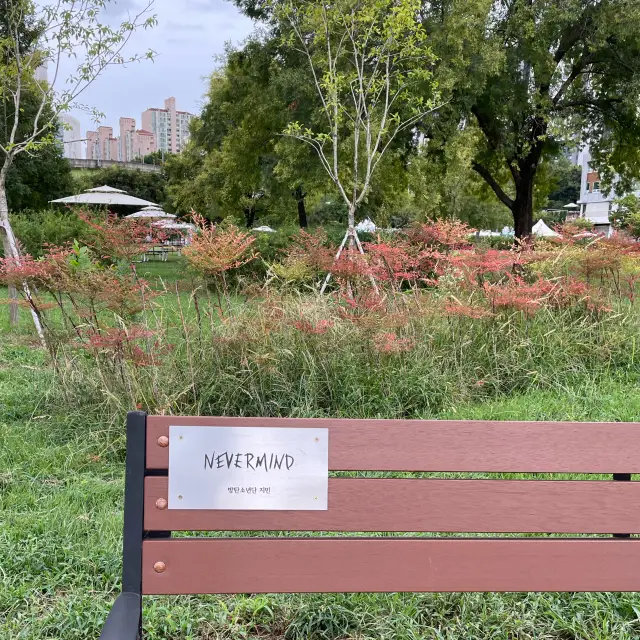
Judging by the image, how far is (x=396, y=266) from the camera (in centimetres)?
571

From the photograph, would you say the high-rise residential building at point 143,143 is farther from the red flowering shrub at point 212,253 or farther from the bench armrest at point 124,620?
the bench armrest at point 124,620

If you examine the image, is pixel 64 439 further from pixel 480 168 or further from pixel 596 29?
pixel 480 168

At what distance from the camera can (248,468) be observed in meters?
1.51

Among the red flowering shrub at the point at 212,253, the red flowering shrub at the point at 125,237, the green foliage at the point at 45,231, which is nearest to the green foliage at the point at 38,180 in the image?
the green foliage at the point at 45,231

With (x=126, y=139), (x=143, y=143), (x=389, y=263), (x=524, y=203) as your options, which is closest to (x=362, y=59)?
(x=389, y=263)

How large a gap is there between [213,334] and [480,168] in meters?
12.9

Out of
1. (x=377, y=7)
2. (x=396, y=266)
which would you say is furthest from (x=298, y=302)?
(x=377, y=7)

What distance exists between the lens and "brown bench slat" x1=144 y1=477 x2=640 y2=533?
1531mm

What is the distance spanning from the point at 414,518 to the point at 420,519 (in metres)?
0.02

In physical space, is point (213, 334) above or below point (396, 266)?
below

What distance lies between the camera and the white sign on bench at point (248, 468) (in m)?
1.50

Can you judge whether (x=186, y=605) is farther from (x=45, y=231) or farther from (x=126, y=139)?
(x=126, y=139)

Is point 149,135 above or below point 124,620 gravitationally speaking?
above

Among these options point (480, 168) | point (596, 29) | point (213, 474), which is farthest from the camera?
point (480, 168)
